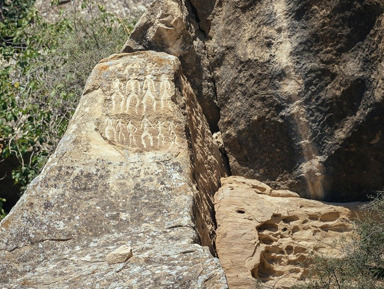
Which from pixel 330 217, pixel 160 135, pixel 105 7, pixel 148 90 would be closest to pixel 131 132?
pixel 160 135

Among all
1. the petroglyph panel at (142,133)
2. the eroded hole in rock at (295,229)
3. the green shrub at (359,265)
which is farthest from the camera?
the eroded hole in rock at (295,229)

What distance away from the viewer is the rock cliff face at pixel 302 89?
7.75 metres

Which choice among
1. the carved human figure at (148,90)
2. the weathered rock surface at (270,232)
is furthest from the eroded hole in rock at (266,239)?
the carved human figure at (148,90)

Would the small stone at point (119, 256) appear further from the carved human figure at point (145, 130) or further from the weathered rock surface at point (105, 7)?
the weathered rock surface at point (105, 7)

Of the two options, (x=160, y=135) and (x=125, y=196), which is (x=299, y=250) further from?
(x=125, y=196)

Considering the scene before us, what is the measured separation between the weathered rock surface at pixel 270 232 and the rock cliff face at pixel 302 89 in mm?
229

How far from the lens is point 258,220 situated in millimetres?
7477

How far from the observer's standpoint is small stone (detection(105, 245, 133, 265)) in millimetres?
5711

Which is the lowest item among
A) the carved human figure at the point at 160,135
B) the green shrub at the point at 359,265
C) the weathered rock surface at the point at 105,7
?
the green shrub at the point at 359,265

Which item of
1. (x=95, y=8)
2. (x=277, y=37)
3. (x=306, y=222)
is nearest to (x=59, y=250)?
(x=306, y=222)

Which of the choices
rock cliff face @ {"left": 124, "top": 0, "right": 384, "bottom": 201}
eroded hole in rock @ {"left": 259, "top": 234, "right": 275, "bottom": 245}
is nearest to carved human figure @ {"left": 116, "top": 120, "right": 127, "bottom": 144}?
rock cliff face @ {"left": 124, "top": 0, "right": 384, "bottom": 201}

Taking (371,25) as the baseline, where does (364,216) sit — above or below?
below

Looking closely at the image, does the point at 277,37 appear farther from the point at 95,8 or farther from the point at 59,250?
the point at 95,8

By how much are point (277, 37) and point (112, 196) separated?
2377 mm
